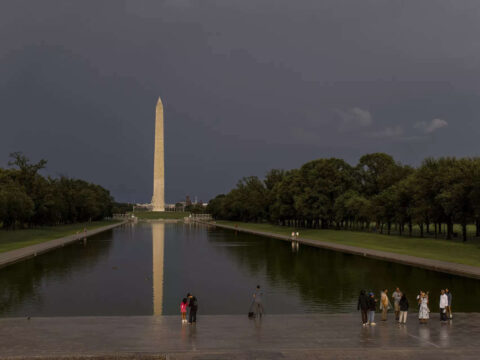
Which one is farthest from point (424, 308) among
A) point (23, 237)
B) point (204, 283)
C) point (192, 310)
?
point (23, 237)

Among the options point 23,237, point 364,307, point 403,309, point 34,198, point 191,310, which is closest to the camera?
point 364,307

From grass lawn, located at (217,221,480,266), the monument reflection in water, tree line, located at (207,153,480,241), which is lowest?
the monument reflection in water

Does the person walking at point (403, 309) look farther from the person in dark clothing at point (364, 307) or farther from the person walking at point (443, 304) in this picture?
the person in dark clothing at point (364, 307)

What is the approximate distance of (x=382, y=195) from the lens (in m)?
72.9

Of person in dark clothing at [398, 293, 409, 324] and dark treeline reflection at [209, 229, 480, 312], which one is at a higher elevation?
person in dark clothing at [398, 293, 409, 324]

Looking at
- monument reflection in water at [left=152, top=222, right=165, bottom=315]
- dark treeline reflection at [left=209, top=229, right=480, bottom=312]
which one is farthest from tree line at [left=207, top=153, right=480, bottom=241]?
monument reflection in water at [left=152, top=222, right=165, bottom=315]

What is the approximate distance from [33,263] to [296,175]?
65.5 m

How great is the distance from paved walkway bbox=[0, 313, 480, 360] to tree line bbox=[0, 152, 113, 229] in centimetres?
5581

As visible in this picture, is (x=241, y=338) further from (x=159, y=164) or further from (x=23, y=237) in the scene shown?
(x=159, y=164)

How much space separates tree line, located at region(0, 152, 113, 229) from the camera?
7219cm

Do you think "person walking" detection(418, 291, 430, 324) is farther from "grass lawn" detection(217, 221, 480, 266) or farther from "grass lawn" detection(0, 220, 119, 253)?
"grass lawn" detection(0, 220, 119, 253)

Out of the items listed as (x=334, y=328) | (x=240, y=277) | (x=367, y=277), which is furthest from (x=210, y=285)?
(x=334, y=328)

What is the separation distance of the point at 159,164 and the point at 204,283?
5420 inches

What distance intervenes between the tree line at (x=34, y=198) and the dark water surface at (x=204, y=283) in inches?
1230
